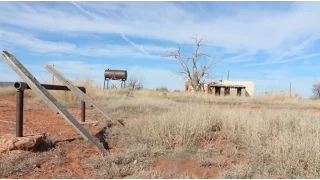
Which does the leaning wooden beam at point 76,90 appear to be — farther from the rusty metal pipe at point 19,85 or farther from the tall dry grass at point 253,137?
the rusty metal pipe at point 19,85

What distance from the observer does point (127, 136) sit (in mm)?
6801

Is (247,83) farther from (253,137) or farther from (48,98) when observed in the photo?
(48,98)

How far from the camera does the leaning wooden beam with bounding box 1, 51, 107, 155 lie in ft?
18.1

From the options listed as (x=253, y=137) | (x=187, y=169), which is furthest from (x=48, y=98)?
(x=253, y=137)

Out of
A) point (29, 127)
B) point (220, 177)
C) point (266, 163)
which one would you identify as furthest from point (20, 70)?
point (266, 163)

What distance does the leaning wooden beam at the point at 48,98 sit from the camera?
5.51 meters

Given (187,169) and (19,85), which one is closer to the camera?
(187,169)

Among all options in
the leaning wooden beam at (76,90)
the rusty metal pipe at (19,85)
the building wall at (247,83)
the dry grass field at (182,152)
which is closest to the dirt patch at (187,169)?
the dry grass field at (182,152)

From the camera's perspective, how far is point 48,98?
5797mm

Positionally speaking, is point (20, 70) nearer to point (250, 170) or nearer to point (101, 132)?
point (101, 132)

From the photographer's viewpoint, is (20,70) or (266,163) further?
(20,70)

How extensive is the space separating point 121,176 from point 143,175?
0.98ft

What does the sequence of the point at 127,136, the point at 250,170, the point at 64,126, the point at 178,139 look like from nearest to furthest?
the point at 250,170 < the point at 178,139 < the point at 127,136 < the point at 64,126

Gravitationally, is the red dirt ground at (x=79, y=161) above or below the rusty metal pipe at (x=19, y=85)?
below
